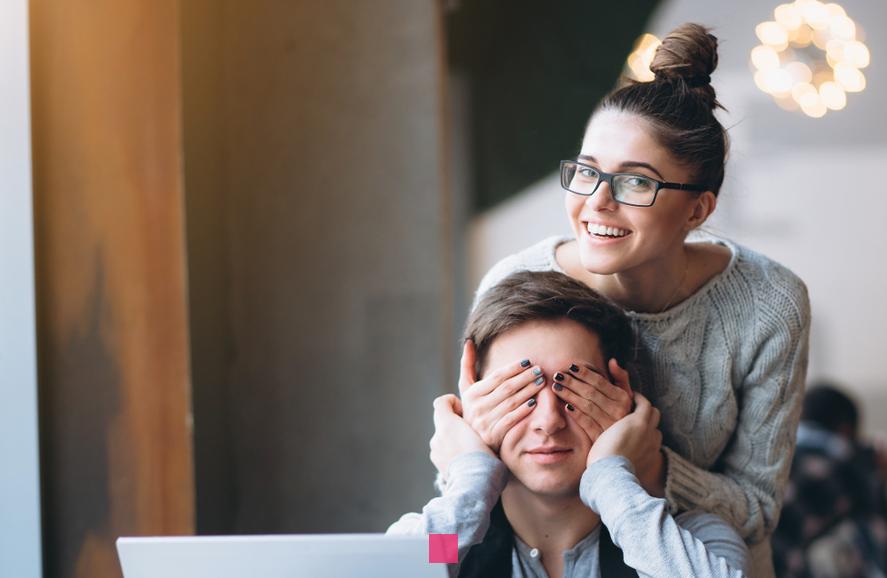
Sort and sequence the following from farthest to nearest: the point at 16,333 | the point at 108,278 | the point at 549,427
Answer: the point at 108,278
the point at 16,333
the point at 549,427

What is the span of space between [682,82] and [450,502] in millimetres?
715

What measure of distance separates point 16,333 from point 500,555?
3.65 feet

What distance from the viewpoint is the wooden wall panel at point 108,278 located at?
7.04 ft

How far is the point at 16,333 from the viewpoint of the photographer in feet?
6.60

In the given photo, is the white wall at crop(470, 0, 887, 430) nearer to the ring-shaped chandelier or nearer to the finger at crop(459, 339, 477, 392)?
the ring-shaped chandelier

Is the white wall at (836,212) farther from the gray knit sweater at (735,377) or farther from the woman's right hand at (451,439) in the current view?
the woman's right hand at (451,439)

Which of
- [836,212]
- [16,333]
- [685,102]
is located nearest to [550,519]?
[685,102]

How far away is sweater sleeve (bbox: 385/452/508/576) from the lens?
1.41m

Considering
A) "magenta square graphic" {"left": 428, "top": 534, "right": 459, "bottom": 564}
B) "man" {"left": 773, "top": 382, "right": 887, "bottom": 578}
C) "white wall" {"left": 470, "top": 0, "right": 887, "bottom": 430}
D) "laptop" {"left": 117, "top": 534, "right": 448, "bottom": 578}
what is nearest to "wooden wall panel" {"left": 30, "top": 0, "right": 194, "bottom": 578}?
"laptop" {"left": 117, "top": 534, "right": 448, "bottom": 578}

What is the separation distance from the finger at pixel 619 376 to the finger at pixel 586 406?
0.07 meters

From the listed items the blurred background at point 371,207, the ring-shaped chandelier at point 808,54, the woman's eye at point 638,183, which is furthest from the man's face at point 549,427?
the ring-shaped chandelier at point 808,54

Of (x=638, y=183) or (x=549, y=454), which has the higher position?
(x=638, y=183)

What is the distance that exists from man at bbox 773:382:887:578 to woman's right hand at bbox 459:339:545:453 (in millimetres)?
1940

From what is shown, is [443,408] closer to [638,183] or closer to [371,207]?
[638,183]
